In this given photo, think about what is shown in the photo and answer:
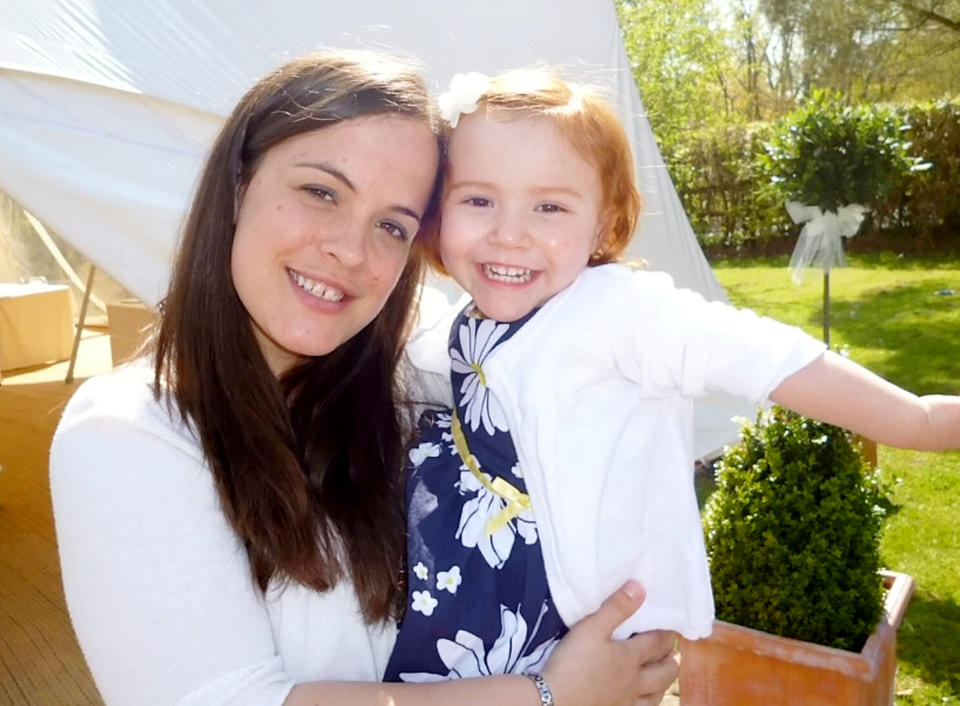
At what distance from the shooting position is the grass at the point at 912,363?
Answer: 11.3ft

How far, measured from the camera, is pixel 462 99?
5.49 feet

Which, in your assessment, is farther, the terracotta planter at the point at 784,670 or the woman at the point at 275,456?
the terracotta planter at the point at 784,670

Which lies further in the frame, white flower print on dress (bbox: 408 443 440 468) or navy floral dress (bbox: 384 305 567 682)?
white flower print on dress (bbox: 408 443 440 468)

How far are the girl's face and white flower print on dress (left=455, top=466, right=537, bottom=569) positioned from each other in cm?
31

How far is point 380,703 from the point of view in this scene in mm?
1134

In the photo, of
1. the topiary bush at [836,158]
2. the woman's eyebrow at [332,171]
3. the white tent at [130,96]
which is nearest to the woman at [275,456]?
the woman's eyebrow at [332,171]

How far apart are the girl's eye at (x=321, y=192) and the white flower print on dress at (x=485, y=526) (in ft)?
1.62

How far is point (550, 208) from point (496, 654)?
77cm

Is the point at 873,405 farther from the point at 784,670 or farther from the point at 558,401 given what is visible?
the point at 784,670

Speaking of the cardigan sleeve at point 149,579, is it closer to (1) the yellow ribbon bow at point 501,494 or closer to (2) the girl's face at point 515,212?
(1) the yellow ribbon bow at point 501,494

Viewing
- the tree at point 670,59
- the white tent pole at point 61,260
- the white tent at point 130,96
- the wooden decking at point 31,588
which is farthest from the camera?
the tree at point 670,59

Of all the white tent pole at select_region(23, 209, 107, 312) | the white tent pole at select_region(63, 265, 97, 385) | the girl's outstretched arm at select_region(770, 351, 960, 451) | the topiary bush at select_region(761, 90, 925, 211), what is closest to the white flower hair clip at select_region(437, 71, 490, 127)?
the girl's outstretched arm at select_region(770, 351, 960, 451)

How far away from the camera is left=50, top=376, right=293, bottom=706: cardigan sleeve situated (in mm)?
1101

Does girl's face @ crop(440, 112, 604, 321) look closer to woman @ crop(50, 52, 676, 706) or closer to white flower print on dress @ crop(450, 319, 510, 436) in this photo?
white flower print on dress @ crop(450, 319, 510, 436)
